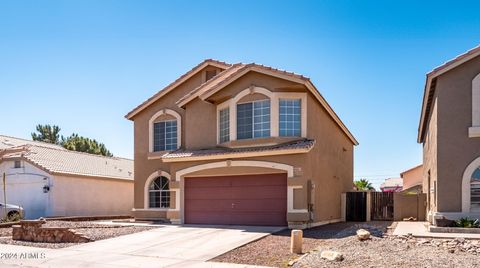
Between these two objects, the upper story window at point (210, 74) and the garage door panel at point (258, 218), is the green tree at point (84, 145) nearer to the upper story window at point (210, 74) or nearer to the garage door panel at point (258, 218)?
the upper story window at point (210, 74)

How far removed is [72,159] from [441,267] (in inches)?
1095

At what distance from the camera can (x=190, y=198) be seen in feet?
68.9

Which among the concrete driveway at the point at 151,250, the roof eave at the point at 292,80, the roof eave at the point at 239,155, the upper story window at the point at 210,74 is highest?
the upper story window at the point at 210,74

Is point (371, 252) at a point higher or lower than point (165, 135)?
lower

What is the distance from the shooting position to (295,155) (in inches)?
717

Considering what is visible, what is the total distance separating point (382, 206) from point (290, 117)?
897 cm

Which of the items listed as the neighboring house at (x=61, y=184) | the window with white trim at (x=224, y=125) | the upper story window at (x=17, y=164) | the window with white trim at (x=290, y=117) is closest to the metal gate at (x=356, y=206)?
the window with white trim at (x=290, y=117)

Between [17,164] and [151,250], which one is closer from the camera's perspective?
[151,250]

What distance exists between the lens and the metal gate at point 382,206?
24.2m

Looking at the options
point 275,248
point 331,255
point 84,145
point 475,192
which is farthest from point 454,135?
point 84,145

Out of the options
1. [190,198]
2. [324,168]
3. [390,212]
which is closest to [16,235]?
[190,198]

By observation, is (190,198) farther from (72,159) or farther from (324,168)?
(72,159)

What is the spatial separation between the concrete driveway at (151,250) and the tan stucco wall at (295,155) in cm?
284

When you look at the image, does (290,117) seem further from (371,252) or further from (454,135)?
(371,252)
